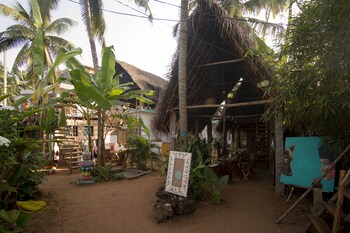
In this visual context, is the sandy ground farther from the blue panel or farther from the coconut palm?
the coconut palm

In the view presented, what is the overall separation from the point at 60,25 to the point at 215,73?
36.8 ft

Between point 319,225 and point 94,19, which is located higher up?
point 94,19

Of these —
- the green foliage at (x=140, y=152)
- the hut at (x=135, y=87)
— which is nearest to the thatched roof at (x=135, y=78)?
the hut at (x=135, y=87)

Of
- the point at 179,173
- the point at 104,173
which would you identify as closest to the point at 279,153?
the point at 179,173

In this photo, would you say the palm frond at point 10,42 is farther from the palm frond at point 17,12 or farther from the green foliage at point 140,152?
the green foliage at point 140,152

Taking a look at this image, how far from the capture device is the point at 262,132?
11.8m

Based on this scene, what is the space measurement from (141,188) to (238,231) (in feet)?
10.7

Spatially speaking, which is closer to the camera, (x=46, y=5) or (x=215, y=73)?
(x=215, y=73)

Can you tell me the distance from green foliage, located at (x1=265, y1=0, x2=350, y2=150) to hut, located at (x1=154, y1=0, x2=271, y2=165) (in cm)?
184

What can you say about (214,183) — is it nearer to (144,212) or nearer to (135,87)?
Answer: (144,212)

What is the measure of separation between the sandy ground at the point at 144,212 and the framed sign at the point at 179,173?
1.84 feet

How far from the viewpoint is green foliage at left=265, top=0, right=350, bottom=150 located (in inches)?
123

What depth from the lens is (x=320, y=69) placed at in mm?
3398

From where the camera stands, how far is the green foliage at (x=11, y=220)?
11.3ft
